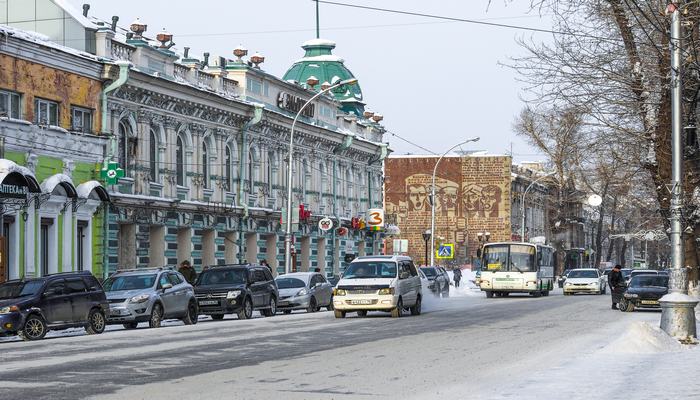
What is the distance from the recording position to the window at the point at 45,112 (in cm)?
4141

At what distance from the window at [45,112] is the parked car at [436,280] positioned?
23.2 m

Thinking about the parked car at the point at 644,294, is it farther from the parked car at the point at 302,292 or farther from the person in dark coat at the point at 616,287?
the parked car at the point at 302,292

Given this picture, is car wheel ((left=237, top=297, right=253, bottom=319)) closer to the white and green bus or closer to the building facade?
the building facade

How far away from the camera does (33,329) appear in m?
28.6

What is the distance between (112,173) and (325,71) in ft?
127

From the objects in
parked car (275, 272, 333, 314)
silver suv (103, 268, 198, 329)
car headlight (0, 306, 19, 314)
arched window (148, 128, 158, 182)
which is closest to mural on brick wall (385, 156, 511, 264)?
arched window (148, 128, 158, 182)

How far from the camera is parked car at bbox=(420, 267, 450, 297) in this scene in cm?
6158

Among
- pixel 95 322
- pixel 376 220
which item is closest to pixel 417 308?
pixel 95 322

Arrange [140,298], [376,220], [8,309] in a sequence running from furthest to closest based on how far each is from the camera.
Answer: [376,220]
[140,298]
[8,309]

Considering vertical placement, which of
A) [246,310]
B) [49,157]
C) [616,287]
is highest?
[49,157]

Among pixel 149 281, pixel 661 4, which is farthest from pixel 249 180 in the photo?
pixel 661 4

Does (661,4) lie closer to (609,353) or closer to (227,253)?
(609,353)

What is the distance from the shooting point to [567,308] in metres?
44.9

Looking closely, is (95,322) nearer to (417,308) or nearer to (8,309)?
(8,309)
